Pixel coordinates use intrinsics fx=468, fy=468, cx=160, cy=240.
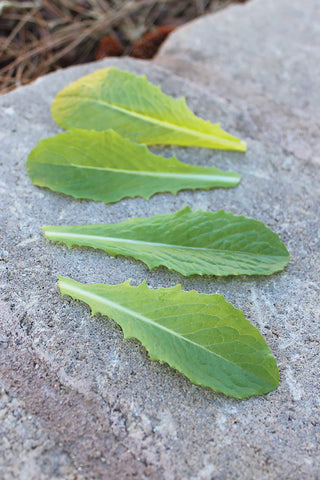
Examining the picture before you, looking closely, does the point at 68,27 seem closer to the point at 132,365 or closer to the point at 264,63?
the point at 264,63

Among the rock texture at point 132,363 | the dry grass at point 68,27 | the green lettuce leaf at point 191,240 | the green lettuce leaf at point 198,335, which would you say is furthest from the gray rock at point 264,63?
the green lettuce leaf at point 198,335

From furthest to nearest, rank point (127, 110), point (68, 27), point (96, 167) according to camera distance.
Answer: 1. point (68, 27)
2. point (127, 110)
3. point (96, 167)

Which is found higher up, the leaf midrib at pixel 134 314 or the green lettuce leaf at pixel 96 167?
the green lettuce leaf at pixel 96 167

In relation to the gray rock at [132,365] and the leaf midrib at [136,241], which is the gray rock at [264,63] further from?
the leaf midrib at [136,241]

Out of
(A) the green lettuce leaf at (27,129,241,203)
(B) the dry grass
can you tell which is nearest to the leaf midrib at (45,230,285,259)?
(A) the green lettuce leaf at (27,129,241,203)

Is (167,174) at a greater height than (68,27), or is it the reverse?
(68,27)

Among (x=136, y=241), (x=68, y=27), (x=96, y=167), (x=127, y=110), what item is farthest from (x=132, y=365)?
(x=68, y=27)
